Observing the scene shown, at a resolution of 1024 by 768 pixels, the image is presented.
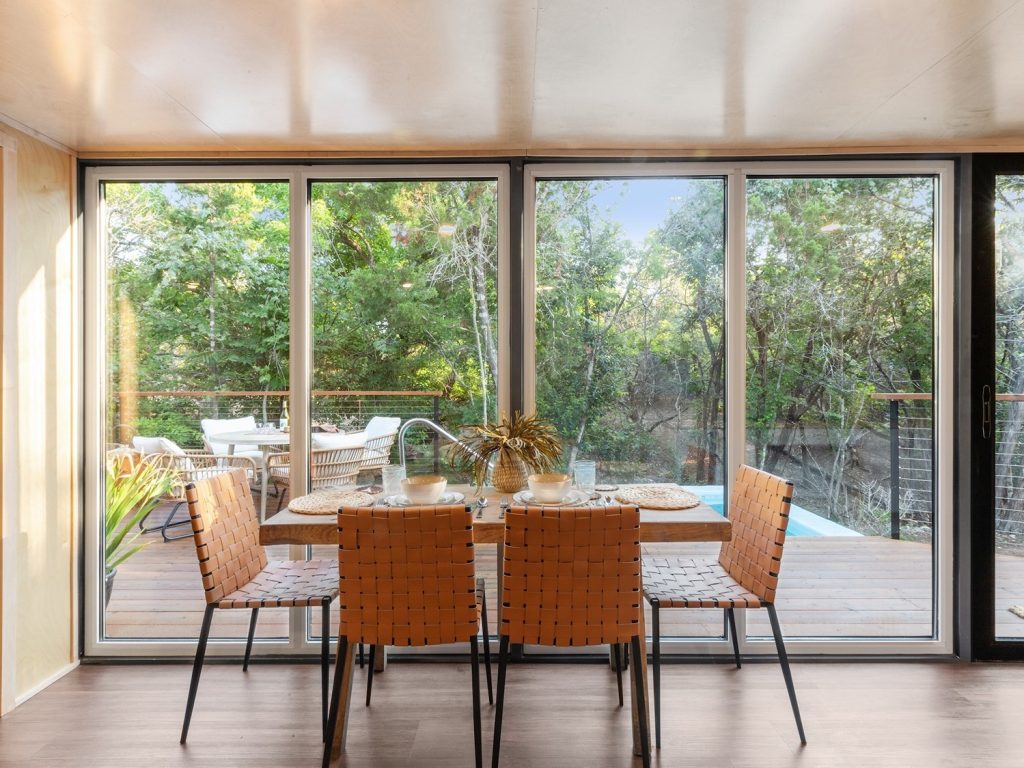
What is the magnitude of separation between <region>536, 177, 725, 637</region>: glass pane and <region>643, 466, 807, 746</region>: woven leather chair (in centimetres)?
37

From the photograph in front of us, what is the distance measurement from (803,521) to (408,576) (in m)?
2.04

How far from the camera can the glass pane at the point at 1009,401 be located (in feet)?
9.75

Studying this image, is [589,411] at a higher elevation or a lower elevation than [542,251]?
lower

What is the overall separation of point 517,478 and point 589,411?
586 mm

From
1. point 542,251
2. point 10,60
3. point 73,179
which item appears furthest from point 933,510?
point 73,179

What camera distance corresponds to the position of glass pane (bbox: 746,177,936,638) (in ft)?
9.98

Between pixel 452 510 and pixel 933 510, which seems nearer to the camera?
pixel 452 510

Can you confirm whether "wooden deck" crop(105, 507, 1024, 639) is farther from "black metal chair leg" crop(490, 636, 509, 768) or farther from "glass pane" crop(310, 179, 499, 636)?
"black metal chair leg" crop(490, 636, 509, 768)

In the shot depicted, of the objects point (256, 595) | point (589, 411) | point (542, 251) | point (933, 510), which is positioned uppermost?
point (542, 251)

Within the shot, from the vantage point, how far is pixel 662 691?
107 inches

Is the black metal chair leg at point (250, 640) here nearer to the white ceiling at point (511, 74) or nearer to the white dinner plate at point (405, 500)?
the white dinner plate at point (405, 500)

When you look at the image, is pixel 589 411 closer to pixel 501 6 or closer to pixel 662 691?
pixel 662 691

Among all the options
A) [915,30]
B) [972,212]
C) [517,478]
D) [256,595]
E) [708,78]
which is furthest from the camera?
[972,212]

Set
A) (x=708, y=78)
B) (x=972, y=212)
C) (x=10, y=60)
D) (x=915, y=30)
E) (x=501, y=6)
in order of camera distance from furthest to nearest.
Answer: (x=972, y=212) → (x=708, y=78) → (x=10, y=60) → (x=915, y=30) → (x=501, y=6)
